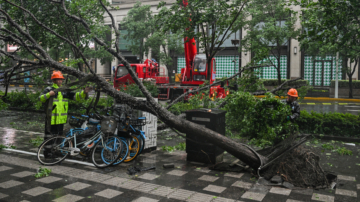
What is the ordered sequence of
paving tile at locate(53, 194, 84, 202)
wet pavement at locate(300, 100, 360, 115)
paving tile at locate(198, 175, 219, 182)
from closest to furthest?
paving tile at locate(53, 194, 84, 202), paving tile at locate(198, 175, 219, 182), wet pavement at locate(300, 100, 360, 115)

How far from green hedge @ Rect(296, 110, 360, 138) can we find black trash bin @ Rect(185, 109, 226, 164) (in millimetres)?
4398

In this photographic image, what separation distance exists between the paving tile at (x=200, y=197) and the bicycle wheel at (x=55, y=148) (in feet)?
10.7

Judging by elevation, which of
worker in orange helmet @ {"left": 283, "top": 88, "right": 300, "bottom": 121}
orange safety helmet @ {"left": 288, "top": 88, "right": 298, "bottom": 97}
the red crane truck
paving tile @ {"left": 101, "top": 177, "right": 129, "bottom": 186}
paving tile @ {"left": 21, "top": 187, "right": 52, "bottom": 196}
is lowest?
paving tile @ {"left": 101, "top": 177, "right": 129, "bottom": 186}

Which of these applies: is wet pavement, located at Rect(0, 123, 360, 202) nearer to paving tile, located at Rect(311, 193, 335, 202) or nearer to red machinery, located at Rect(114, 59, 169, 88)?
paving tile, located at Rect(311, 193, 335, 202)

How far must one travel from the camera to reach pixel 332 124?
34.5ft

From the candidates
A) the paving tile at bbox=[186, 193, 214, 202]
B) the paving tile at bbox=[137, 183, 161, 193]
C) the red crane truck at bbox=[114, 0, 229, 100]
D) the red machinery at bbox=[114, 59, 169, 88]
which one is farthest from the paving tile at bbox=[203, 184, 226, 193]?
the red machinery at bbox=[114, 59, 169, 88]

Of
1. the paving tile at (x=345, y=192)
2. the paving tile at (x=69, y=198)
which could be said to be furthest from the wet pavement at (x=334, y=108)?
the paving tile at (x=69, y=198)

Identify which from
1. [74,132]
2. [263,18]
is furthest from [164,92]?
[74,132]

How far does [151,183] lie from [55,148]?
2526mm

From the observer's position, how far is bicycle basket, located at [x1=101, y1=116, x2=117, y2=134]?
6992 mm

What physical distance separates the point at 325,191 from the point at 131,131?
4.19 metres

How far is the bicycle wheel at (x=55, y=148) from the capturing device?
23.6 ft

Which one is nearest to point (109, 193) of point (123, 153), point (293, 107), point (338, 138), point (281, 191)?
point (123, 153)

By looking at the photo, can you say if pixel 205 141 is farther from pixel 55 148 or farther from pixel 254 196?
pixel 55 148
